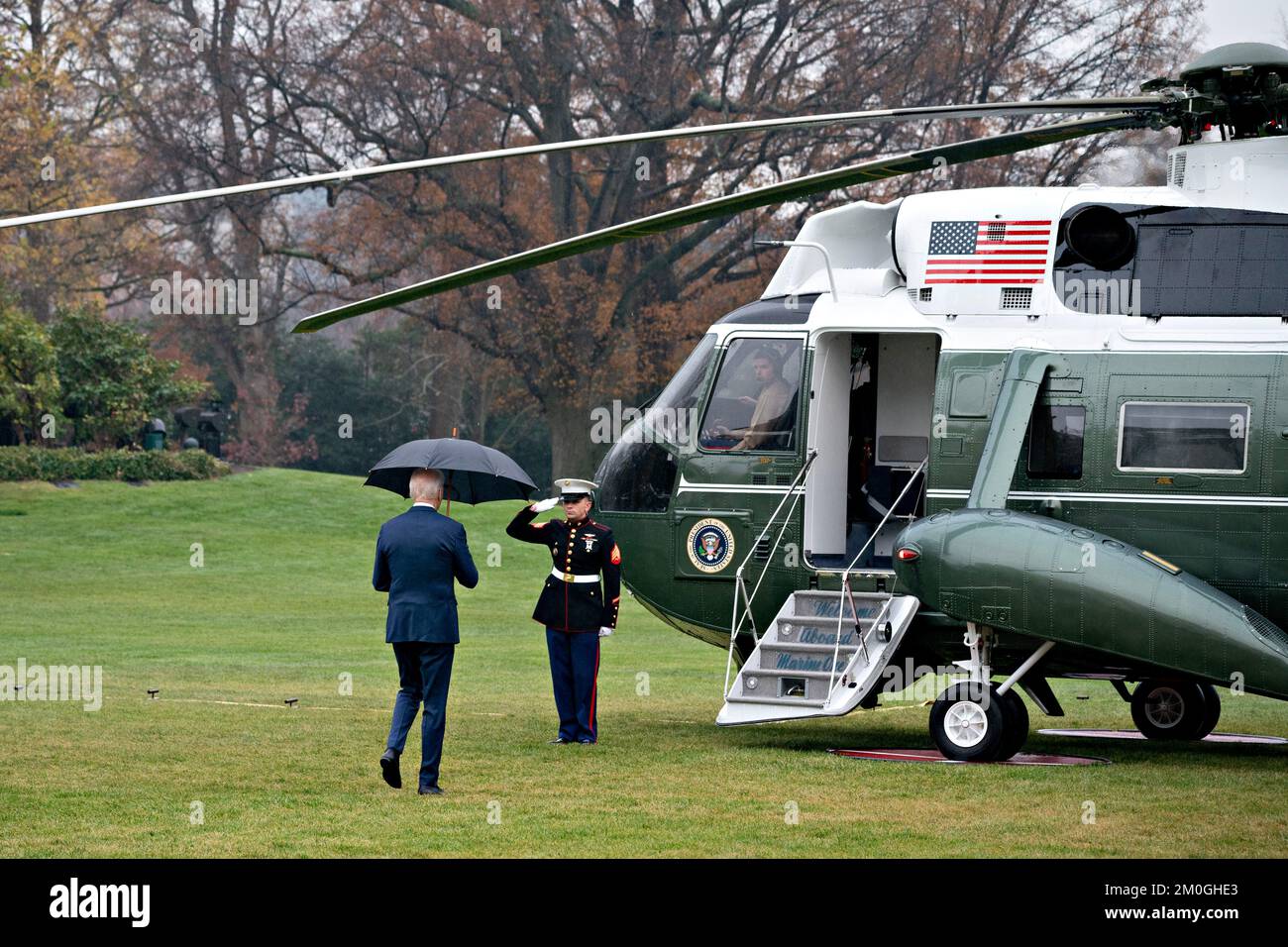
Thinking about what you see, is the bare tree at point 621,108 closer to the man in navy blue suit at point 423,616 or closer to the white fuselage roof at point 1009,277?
the white fuselage roof at point 1009,277

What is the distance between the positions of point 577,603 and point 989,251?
3.74 m

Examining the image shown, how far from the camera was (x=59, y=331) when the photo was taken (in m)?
38.7

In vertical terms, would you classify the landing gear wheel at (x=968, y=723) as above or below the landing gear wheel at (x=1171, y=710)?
above

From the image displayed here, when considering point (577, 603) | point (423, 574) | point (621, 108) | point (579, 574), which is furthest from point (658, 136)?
point (621, 108)

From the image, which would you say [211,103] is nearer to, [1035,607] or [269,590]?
[269,590]

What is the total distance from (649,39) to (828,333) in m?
27.4

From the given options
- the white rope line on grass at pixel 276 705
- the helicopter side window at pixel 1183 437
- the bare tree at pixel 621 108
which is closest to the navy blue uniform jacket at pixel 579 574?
the white rope line on grass at pixel 276 705

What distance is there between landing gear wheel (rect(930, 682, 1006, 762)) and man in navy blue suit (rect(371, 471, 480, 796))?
3525 mm

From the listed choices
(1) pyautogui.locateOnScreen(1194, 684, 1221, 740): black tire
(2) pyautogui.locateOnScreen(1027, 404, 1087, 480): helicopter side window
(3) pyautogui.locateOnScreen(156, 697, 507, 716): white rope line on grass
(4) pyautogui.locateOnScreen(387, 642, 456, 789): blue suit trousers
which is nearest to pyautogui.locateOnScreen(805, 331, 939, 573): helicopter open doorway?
(2) pyautogui.locateOnScreen(1027, 404, 1087, 480): helicopter side window

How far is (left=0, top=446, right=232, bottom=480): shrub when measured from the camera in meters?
36.5

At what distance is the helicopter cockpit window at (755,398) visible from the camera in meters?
12.7

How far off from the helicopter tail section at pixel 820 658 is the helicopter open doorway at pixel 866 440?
380 millimetres

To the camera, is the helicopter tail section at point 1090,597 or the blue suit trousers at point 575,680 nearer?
the helicopter tail section at point 1090,597

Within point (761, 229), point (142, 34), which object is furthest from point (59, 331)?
point (761, 229)
